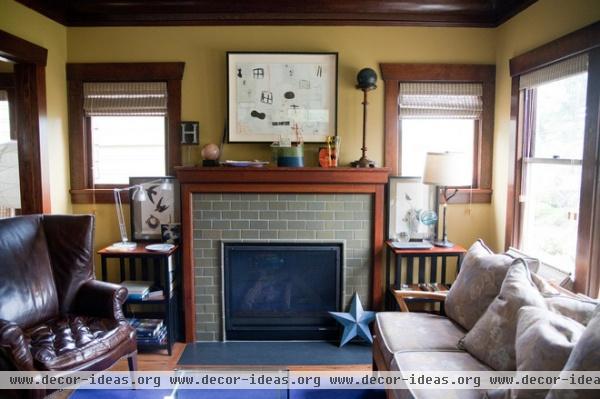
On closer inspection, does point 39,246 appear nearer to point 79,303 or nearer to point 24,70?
point 79,303

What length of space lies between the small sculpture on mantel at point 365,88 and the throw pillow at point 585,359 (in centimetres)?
198

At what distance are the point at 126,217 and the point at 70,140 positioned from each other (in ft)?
2.68

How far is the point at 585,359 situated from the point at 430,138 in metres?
2.34

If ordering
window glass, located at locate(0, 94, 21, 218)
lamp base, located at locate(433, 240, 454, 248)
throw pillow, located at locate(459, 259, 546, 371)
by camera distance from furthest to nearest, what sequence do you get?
lamp base, located at locate(433, 240, 454, 248) < window glass, located at locate(0, 94, 21, 218) < throw pillow, located at locate(459, 259, 546, 371)

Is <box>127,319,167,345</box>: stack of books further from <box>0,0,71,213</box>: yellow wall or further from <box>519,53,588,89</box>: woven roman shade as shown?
<box>519,53,588,89</box>: woven roman shade

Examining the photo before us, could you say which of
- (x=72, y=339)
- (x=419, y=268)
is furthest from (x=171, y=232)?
(x=419, y=268)

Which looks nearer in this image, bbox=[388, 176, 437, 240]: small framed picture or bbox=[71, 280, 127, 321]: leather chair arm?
bbox=[71, 280, 127, 321]: leather chair arm

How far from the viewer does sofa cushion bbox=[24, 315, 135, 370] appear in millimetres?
1896

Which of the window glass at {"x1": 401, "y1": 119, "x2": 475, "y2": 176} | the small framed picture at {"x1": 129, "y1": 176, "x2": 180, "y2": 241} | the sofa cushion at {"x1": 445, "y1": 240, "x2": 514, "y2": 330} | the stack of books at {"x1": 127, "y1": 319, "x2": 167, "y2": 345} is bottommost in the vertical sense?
the stack of books at {"x1": 127, "y1": 319, "x2": 167, "y2": 345}

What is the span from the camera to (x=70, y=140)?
320 cm

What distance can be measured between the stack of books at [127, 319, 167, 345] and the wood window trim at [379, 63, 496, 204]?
226 centimetres

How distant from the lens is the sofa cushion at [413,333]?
1.95 meters

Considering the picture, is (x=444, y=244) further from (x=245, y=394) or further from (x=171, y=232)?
(x=171, y=232)

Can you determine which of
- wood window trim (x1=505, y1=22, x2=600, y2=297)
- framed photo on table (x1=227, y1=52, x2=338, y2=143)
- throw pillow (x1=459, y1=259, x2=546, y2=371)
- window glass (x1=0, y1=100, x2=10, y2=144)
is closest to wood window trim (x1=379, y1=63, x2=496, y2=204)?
framed photo on table (x1=227, y1=52, x2=338, y2=143)
